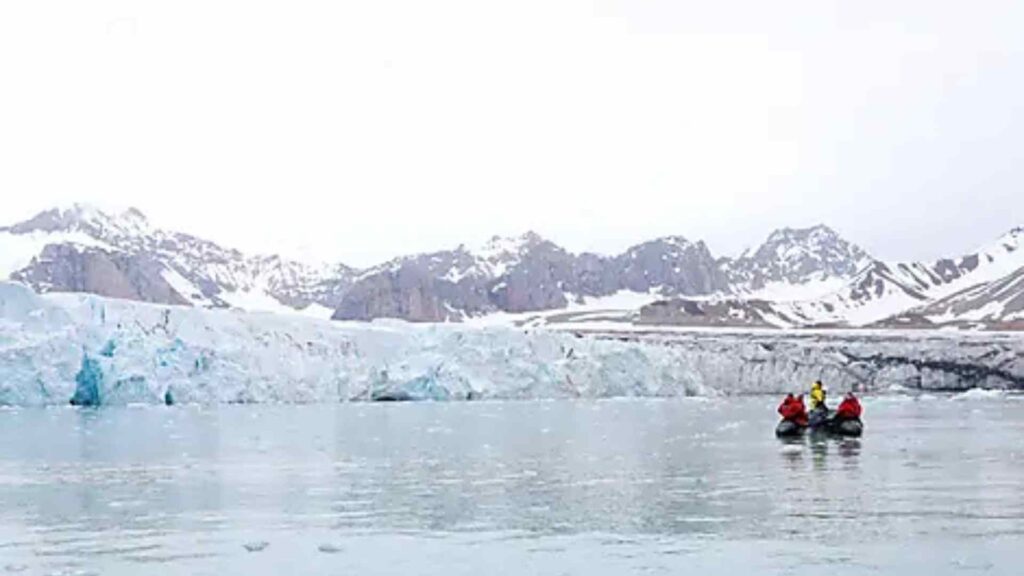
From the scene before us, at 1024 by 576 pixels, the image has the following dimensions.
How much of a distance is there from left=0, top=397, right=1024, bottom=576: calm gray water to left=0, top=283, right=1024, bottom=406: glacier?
12073 millimetres

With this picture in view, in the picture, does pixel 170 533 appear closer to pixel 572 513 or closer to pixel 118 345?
pixel 572 513

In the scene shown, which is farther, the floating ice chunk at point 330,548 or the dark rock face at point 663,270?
the dark rock face at point 663,270

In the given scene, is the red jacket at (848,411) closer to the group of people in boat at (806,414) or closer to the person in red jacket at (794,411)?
the group of people in boat at (806,414)

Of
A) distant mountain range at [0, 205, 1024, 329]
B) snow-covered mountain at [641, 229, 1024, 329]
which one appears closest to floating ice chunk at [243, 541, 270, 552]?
distant mountain range at [0, 205, 1024, 329]

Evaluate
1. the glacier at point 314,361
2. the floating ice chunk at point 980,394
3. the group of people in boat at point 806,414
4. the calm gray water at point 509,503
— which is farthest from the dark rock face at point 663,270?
the group of people in boat at point 806,414

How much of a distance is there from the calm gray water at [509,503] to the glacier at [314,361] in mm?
12073

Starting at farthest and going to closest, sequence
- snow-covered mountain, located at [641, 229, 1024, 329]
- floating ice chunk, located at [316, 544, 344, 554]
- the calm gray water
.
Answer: snow-covered mountain, located at [641, 229, 1024, 329]
floating ice chunk, located at [316, 544, 344, 554]
the calm gray water

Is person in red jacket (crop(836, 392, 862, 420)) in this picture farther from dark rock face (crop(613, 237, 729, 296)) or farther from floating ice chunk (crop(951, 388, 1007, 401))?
dark rock face (crop(613, 237, 729, 296))

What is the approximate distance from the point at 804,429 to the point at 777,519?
13481mm

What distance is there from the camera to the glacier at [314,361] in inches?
1499

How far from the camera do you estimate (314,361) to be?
44281mm

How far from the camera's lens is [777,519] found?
1212cm

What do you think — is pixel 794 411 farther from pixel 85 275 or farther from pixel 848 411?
pixel 85 275

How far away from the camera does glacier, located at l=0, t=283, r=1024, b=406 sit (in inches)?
1499
